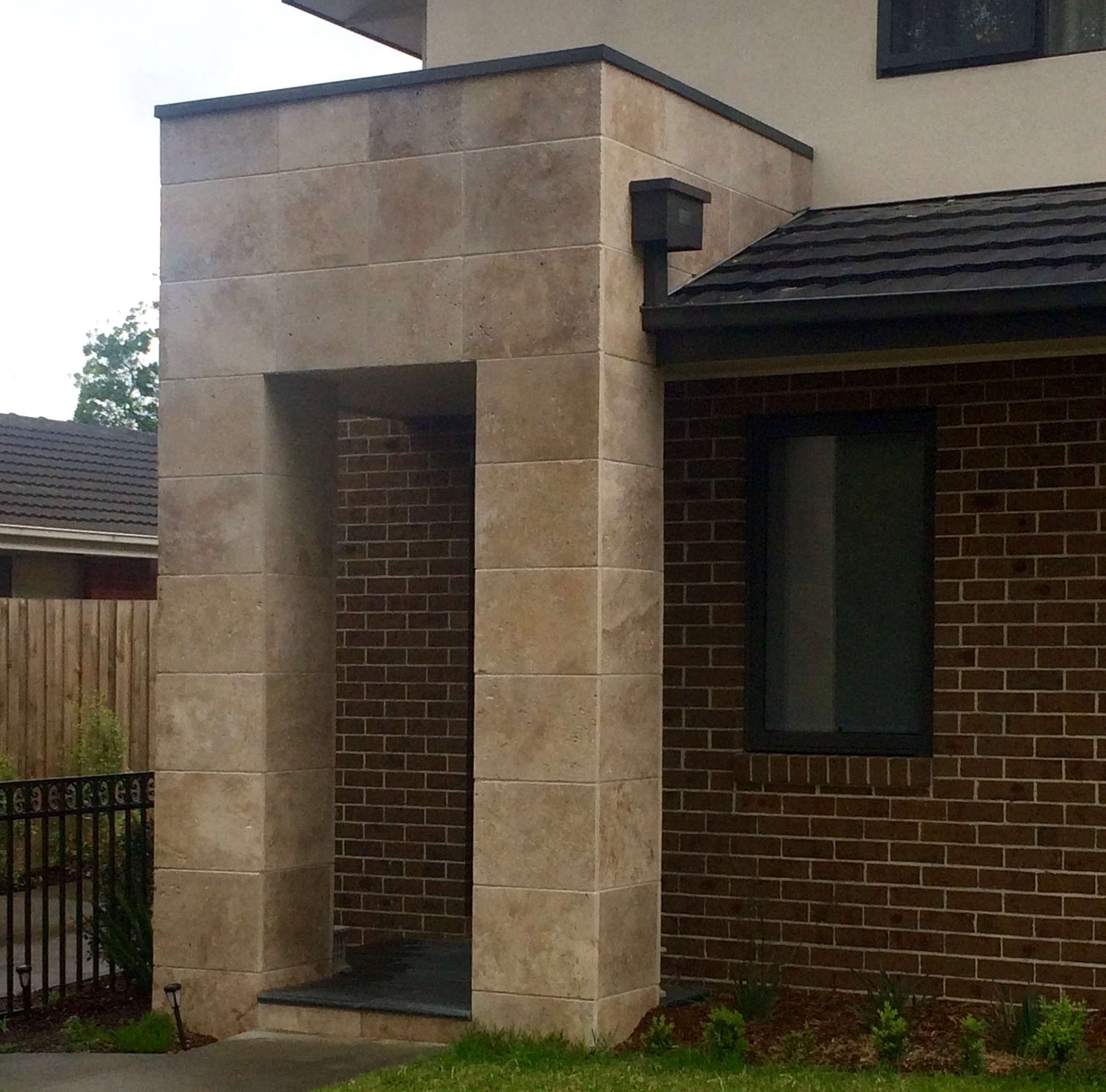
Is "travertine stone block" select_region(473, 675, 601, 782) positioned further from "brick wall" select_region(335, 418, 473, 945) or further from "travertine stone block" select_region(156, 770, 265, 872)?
"brick wall" select_region(335, 418, 473, 945)

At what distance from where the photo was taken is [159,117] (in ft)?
31.4

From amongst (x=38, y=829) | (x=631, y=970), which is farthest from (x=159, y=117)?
(x=38, y=829)

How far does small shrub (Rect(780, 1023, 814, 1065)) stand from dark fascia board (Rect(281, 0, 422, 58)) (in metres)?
8.60

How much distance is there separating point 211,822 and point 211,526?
1413mm

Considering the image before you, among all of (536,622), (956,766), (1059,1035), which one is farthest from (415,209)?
(1059,1035)

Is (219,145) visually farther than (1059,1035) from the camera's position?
Yes

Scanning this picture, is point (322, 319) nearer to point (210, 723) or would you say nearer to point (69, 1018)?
point (210, 723)

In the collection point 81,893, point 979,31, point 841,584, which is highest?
point 979,31

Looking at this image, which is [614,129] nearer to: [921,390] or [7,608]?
[921,390]

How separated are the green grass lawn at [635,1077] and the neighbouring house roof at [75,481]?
13154 mm

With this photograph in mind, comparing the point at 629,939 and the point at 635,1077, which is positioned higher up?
the point at 629,939

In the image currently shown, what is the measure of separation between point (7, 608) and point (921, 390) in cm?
983

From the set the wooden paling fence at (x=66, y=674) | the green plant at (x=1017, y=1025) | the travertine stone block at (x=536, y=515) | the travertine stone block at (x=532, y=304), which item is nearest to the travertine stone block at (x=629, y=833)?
the travertine stone block at (x=536, y=515)

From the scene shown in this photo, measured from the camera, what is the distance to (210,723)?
365 inches
